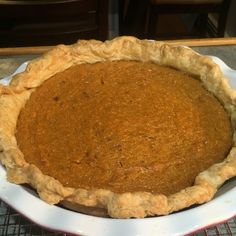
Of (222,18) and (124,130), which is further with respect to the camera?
(222,18)

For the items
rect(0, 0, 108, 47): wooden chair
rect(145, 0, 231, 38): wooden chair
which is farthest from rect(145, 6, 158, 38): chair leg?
rect(0, 0, 108, 47): wooden chair

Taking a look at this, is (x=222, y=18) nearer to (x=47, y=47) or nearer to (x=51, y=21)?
(x=51, y=21)

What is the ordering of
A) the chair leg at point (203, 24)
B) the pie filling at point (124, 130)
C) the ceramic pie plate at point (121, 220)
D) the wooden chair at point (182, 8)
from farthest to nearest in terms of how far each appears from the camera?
the chair leg at point (203, 24)
the wooden chair at point (182, 8)
the pie filling at point (124, 130)
the ceramic pie plate at point (121, 220)

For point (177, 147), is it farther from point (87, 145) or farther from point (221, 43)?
point (221, 43)

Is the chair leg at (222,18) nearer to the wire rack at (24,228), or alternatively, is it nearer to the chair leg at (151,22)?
the chair leg at (151,22)

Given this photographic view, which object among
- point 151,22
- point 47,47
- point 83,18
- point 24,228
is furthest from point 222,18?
point 24,228

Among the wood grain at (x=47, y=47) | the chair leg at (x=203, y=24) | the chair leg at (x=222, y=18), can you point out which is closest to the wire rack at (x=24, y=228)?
the wood grain at (x=47, y=47)
